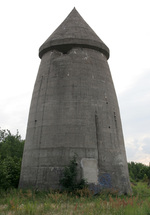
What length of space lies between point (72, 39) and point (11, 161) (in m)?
10.4

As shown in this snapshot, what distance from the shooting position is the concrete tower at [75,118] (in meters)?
13.7

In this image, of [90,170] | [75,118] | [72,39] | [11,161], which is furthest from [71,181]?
[72,39]

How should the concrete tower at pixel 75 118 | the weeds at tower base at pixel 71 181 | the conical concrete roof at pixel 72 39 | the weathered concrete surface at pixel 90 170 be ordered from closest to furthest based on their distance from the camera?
the weeds at tower base at pixel 71 181, the weathered concrete surface at pixel 90 170, the concrete tower at pixel 75 118, the conical concrete roof at pixel 72 39

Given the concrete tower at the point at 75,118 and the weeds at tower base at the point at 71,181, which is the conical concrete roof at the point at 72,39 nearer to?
the concrete tower at the point at 75,118

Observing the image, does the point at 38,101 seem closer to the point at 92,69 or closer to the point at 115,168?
the point at 92,69

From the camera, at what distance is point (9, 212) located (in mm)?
8102

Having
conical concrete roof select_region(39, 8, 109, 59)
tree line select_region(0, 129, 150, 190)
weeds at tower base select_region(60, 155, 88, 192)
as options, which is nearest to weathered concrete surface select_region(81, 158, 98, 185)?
weeds at tower base select_region(60, 155, 88, 192)

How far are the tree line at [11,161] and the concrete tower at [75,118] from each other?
4.28 feet

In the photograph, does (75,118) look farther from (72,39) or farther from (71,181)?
(72,39)

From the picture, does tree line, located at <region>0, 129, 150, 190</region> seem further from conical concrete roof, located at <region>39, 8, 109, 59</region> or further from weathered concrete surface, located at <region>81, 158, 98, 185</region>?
conical concrete roof, located at <region>39, 8, 109, 59</region>

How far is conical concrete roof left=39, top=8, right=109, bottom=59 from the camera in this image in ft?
54.8

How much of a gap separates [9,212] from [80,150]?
6466 mm

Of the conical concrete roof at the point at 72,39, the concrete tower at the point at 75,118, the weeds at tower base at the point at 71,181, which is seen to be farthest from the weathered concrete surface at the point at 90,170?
the conical concrete roof at the point at 72,39

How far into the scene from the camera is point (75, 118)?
47.8 feet
